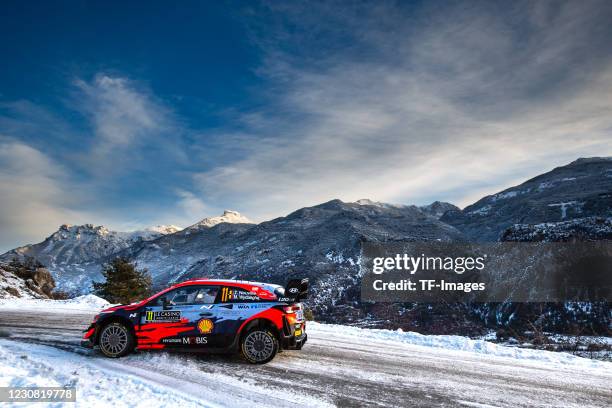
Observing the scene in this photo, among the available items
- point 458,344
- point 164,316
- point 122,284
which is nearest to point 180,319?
point 164,316

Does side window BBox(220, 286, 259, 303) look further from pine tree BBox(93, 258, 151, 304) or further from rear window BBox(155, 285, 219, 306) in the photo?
pine tree BBox(93, 258, 151, 304)

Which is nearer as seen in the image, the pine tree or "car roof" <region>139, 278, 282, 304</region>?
"car roof" <region>139, 278, 282, 304</region>

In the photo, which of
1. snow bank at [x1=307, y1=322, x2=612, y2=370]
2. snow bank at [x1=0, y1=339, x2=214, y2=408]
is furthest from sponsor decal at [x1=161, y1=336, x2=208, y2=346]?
snow bank at [x1=307, y1=322, x2=612, y2=370]

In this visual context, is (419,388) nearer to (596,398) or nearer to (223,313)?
(596,398)

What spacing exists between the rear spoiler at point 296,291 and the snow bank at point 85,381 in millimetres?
3090

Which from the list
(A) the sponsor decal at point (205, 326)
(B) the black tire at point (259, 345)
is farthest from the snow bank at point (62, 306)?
(B) the black tire at point (259, 345)

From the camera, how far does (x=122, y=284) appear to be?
29.8m

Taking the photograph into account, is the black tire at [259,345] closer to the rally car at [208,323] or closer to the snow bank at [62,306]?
the rally car at [208,323]

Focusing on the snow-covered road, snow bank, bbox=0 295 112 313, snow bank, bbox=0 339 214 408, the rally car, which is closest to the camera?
snow bank, bbox=0 339 214 408

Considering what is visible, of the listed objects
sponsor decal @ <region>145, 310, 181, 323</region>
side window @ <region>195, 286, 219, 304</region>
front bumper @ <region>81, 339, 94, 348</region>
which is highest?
side window @ <region>195, 286, 219, 304</region>

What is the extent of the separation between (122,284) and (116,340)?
77.7ft

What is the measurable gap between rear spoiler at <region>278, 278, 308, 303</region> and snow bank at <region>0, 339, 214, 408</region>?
3.09m

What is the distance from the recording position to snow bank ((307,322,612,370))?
374 inches

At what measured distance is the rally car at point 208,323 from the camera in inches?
320
